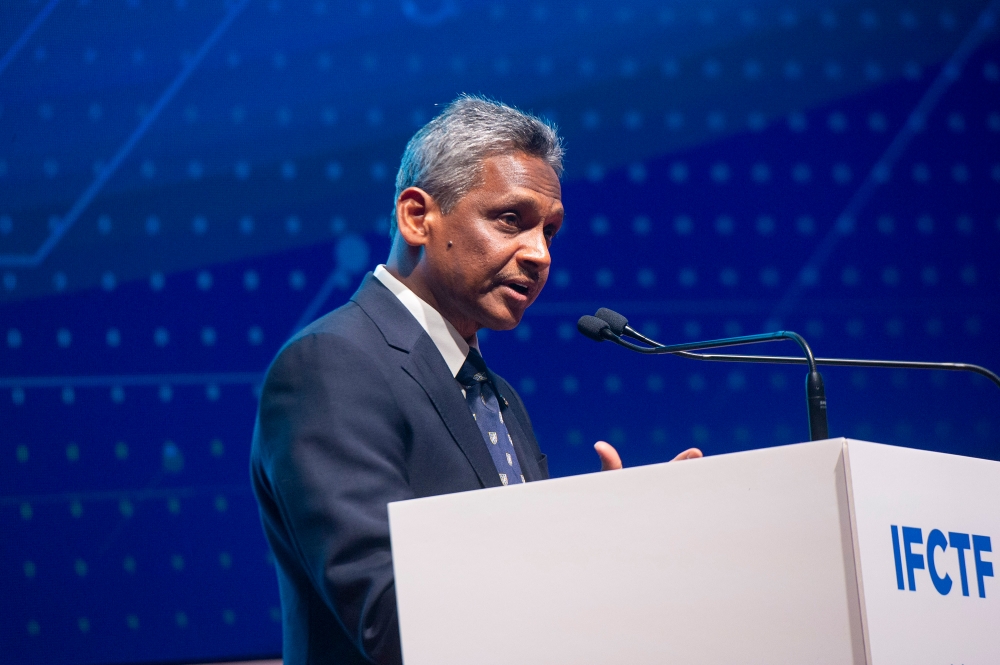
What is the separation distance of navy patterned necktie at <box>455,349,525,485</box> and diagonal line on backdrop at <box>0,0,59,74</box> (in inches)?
68.2

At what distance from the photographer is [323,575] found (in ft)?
4.45

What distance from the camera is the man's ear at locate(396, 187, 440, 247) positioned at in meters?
1.90

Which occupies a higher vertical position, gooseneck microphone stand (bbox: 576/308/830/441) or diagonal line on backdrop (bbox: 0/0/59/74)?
diagonal line on backdrop (bbox: 0/0/59/74)

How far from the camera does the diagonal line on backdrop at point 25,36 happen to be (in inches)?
108

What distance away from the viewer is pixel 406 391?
62.4 inches

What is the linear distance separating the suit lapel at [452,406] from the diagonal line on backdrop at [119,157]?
4.89 ft

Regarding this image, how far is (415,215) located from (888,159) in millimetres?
1880

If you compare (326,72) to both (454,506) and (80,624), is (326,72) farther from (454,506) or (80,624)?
(454,506)

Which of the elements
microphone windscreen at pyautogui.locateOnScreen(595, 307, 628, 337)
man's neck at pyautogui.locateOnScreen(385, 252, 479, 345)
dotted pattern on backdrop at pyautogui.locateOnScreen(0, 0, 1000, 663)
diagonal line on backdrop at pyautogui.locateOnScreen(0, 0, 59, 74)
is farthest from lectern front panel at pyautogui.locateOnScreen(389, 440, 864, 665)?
diagonal line on backdrop at pyautogui.locateOnScreen(0, 0, 59, 74)

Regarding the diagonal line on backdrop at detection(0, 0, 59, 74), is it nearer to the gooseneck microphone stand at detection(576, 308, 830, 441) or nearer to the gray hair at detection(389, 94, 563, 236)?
the gray hair at detection(389, 94, 563, 236)

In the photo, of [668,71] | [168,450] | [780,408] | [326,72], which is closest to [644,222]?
[668,71]

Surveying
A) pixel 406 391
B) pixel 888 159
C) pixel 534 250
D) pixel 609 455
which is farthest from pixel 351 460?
pixel 888 159

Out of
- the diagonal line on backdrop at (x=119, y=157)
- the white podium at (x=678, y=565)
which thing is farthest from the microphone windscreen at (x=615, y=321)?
the diagonal line on backdrop at (x=119, y=157)

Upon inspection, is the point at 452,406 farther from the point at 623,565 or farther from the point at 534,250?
the point at 623,565
